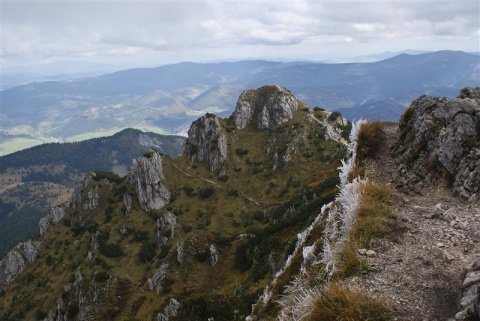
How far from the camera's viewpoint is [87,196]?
166 m

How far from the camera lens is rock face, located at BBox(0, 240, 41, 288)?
15462 cm

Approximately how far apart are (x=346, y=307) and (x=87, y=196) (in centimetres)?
17625

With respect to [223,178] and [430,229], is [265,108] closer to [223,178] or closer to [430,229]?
[223,178]

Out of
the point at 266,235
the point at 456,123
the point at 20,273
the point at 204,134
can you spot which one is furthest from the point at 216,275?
the point at 20,273

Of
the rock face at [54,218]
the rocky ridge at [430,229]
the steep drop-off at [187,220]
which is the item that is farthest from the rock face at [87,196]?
the rocky ridge at [430,229]

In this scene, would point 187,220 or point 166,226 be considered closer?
point 166,226

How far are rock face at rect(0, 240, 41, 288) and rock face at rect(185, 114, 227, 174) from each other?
81664 mm

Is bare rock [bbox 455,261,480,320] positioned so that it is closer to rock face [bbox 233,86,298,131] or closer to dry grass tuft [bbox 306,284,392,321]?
dry grass tuft [bbox 306,284,392,321]

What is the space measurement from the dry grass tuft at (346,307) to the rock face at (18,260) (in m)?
176

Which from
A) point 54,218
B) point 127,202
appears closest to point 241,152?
point 127,202

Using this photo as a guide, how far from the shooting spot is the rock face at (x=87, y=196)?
16312 centimetres

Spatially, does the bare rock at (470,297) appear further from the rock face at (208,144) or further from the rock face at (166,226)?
the rock face at (208,144)

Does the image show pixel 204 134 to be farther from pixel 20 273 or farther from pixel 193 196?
pixel 20 273

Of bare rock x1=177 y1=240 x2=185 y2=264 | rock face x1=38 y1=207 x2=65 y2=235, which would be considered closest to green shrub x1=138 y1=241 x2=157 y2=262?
bare rock x1=177 y1=240 x2=185 y2=264
